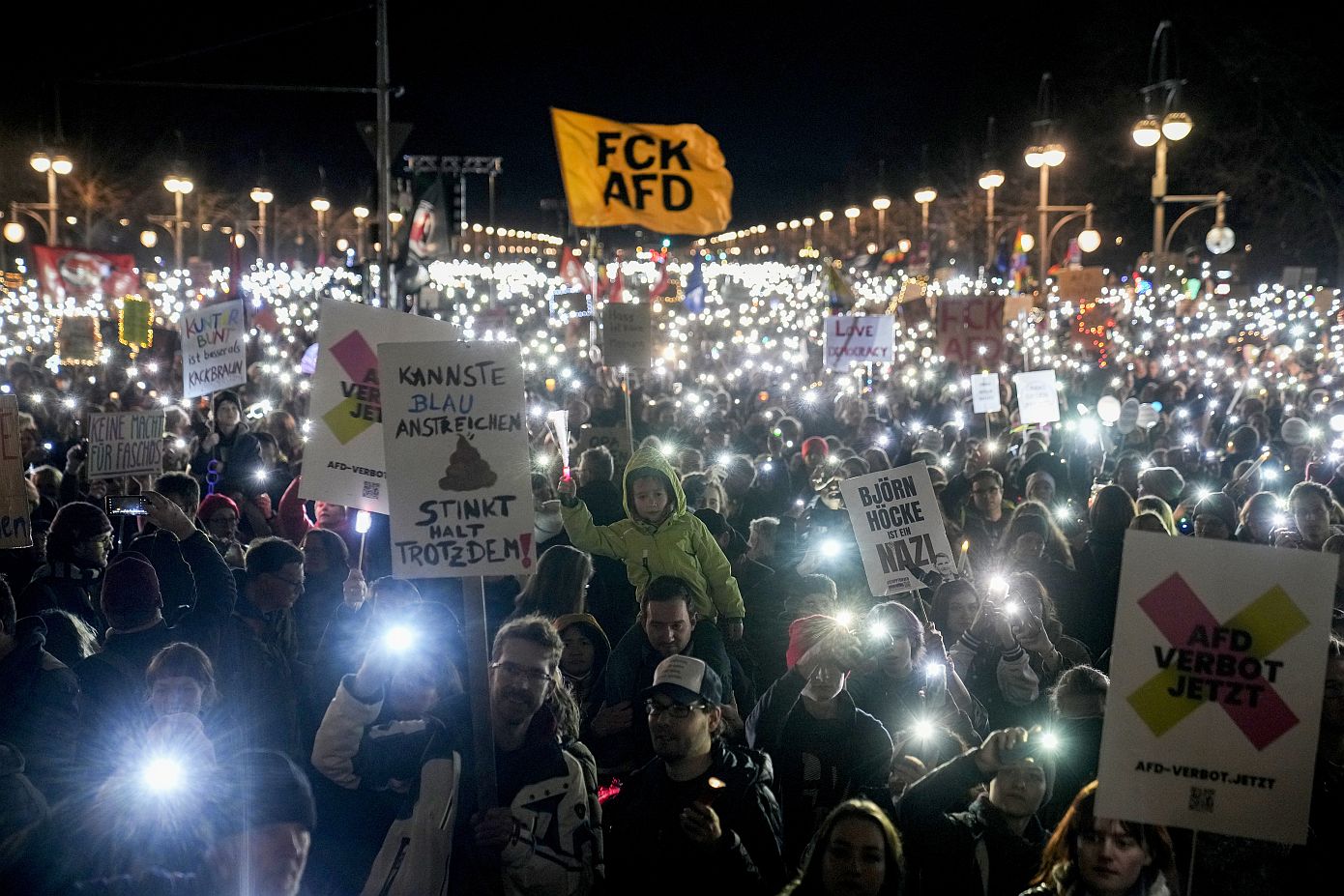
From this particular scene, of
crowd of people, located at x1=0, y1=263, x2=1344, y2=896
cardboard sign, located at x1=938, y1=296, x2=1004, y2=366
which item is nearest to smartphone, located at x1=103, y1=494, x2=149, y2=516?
crowd of people, located at x1=0, y1=263, x2=1344, y2=896

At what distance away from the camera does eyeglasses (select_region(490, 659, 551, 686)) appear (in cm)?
463

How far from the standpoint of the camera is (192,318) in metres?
13.3

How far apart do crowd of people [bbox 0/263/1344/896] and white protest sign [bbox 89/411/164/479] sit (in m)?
0.48

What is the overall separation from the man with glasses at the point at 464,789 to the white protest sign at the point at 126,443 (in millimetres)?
5867

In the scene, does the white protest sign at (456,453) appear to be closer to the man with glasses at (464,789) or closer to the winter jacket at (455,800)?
the man with glasses at (464,789)

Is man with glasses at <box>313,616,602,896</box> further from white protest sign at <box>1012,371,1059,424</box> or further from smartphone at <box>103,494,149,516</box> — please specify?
white protest sign at <box>1012,371,1059,424</box>

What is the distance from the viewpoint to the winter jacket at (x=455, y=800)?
419cm

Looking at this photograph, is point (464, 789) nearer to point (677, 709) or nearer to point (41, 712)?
point (677, 709)

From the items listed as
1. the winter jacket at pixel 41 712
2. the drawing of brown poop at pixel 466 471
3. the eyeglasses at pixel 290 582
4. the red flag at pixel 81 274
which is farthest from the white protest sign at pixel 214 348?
the red flag at pixel 81 274

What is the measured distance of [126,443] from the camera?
958 cm

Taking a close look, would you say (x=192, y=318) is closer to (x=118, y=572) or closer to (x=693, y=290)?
(x=118, y=572)

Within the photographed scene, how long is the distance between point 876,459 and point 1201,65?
37.9 m

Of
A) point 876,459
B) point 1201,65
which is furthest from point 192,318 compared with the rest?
point 1201,65

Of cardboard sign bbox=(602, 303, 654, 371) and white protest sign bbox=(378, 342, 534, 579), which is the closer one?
white protest sign bbox=(378, 342, 534, 579)
